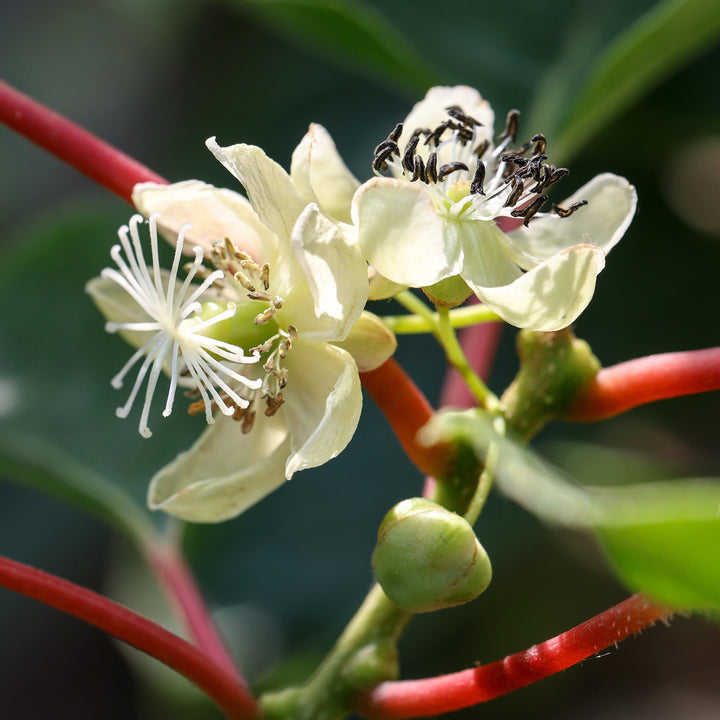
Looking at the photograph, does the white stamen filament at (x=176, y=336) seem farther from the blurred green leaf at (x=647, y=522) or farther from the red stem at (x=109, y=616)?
the blurred green leaf at (x=647, y=522)

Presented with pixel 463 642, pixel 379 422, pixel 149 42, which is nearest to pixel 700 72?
pixel 379 422

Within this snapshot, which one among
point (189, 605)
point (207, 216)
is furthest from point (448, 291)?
point (189, 605)

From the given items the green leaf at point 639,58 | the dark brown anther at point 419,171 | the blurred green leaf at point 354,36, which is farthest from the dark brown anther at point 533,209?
the blurred green leaf at point 354,36

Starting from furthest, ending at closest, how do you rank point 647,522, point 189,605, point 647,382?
1. point 189,605
2. point 647,382
3. point 647,522

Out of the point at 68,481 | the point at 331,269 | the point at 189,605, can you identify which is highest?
the point at 331,269

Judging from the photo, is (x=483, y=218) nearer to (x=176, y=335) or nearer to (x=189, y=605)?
(x=176, y=335)
